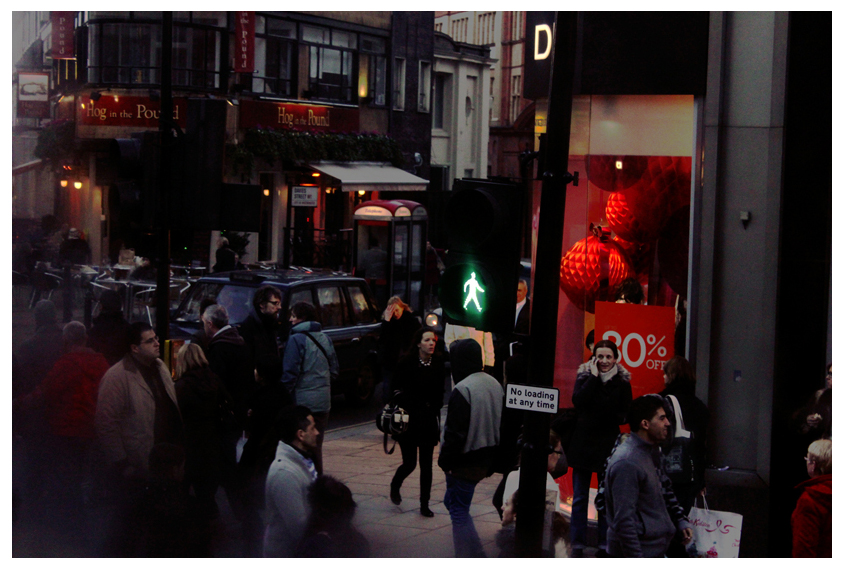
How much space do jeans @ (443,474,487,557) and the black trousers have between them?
100cm

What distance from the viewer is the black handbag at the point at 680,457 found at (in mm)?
6375

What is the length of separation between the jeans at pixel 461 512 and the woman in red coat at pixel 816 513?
7.35 ft

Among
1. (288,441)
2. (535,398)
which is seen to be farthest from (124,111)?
(535,398)

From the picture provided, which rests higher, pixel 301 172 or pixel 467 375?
pixel 301 172

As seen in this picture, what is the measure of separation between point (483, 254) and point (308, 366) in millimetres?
3688

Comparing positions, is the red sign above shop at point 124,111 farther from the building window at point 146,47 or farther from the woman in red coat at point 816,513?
the woman in red coat at point 816,513

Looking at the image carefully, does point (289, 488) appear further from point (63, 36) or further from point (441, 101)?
point (441, 101)

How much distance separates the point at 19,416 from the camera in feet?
24.2

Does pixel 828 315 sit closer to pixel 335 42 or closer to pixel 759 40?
pixel 759 40

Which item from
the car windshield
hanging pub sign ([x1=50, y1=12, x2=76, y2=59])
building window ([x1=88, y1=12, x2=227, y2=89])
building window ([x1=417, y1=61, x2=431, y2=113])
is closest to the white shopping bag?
the car windshield

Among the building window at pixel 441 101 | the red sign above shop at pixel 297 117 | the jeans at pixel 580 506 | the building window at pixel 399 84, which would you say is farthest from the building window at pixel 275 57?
the jeans at pixel 580 506

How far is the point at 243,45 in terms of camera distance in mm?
24578

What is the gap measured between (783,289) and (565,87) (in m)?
4.03

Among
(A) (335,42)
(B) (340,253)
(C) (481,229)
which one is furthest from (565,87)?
(A) (335,42)
